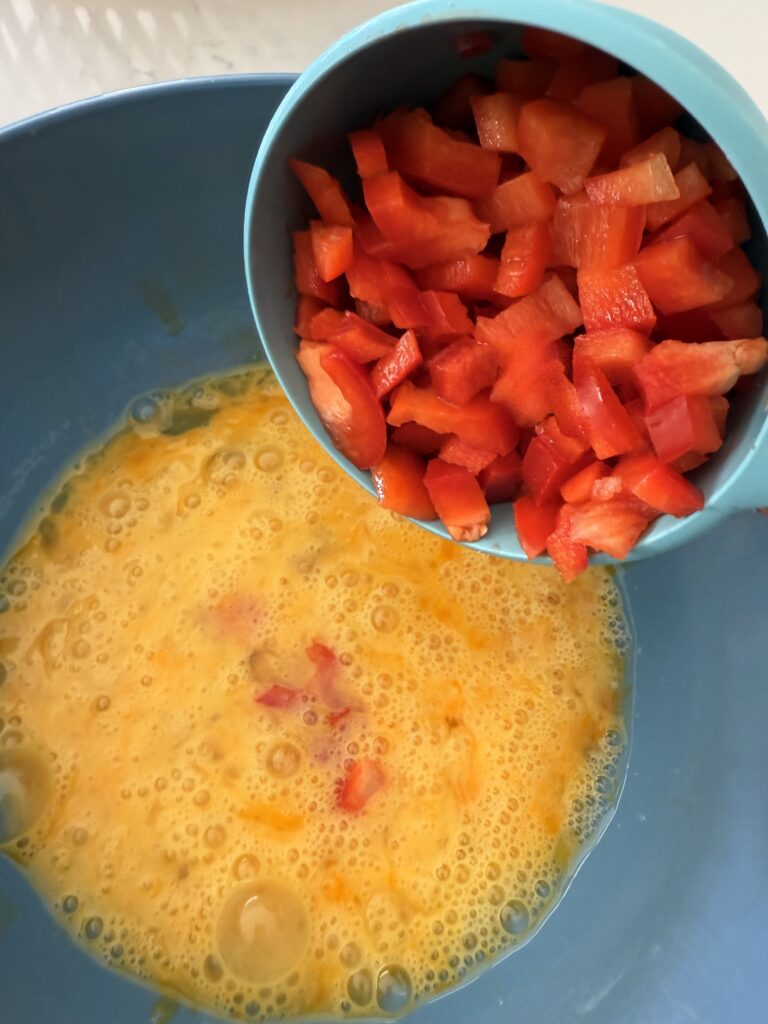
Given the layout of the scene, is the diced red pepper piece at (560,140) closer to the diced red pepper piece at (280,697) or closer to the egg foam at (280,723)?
the egg foam at (280,723)

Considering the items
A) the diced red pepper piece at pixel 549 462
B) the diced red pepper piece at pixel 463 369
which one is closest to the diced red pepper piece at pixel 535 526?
the diced red pepper piece at pixel 549 462

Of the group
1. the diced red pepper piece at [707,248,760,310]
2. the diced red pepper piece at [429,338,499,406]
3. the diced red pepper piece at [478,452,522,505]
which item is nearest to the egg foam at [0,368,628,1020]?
the diced red pepper piece at [478,452,522,505]

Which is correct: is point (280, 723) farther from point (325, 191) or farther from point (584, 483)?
point (325, 191)

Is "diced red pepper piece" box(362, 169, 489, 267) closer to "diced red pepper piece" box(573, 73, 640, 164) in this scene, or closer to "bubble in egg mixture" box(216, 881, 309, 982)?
"diced red pepper piece" box(573, 73, 640, 164)

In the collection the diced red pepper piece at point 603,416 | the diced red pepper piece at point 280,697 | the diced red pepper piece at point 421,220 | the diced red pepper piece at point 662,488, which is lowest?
the diced red pepper piece at point 280,697

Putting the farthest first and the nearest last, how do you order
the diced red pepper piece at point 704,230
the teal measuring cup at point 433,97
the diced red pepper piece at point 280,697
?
1. the diced red pepper piece at point 280,697
2. the diced red pepper piece at point 704,230
3. the teal measuring cup at point 433,97

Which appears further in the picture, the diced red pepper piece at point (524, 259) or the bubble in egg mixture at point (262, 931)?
the bubble in egg mixture at point (262, 931)

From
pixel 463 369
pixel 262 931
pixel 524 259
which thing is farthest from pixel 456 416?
pixel 262 931
